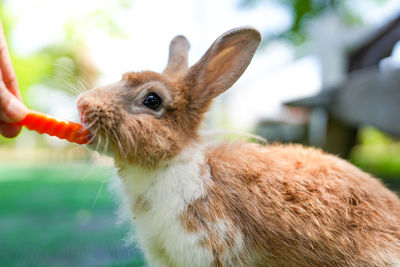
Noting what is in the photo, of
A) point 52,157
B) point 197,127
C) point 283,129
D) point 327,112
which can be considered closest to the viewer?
point 197,127

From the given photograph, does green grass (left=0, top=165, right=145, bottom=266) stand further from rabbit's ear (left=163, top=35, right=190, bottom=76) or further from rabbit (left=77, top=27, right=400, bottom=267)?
rabbit's ear (left=163, top=35, right=190, bottom=76)

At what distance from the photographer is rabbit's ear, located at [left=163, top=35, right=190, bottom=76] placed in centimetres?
215

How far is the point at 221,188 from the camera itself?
1582mm

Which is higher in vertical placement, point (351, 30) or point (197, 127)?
point (351, 30)

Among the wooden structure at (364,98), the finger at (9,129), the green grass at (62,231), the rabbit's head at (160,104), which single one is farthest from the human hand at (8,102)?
the wooden structure at (364,98)

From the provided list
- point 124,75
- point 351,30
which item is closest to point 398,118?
point 124,75

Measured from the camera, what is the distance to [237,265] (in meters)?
1.48

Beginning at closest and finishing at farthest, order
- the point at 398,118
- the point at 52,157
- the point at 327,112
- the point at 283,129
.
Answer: the point at 398,118 → the point at 327,112 → the point at 283,129 → the point at 52,157

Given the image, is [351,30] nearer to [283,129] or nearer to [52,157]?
[283,129]

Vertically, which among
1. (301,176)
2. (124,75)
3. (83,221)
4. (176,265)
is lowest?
(83,221)

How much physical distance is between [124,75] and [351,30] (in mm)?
8866

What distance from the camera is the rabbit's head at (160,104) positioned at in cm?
160

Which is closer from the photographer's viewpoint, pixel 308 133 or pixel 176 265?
pixel 176 265

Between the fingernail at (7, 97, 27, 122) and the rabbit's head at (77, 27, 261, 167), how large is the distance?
0.23 m
